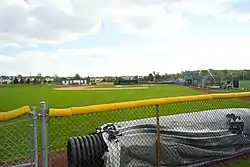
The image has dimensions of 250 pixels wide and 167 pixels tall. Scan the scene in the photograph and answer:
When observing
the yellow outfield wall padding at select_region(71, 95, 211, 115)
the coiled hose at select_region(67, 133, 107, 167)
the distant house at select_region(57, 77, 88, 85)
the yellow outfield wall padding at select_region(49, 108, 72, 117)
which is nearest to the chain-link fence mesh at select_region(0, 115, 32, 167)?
the coiled hose at select_region(67, 133, 107, 167)

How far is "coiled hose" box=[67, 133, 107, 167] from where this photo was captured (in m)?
4.14

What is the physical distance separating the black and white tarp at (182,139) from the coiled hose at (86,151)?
12 cm

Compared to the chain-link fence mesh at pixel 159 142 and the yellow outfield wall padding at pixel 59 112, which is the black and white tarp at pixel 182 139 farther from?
the yellow outfield wall padding at pixel 59 112

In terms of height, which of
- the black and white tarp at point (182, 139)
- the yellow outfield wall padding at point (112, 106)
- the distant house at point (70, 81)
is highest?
the yellow outfield wall padding at point (112, 106)

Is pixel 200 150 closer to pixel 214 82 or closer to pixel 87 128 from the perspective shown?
pixel 87 128

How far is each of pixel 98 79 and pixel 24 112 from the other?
100661 mm

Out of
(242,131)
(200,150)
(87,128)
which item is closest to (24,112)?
(200,150)

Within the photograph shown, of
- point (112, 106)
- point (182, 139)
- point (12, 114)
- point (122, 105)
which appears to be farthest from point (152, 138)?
point (12, 114)

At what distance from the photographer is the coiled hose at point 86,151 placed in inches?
163

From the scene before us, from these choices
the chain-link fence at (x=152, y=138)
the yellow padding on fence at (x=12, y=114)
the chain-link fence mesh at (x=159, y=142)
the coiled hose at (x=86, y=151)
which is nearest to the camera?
the yellow padding on fence at (x=12, y=114)

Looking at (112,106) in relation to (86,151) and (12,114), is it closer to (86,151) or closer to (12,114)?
(86,151)

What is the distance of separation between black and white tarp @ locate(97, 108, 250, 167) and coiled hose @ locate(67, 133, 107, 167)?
0.12m

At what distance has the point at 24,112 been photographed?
121 inches

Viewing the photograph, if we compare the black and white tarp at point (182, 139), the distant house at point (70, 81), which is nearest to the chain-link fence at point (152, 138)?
the black and white tarp at point (182, 139)
